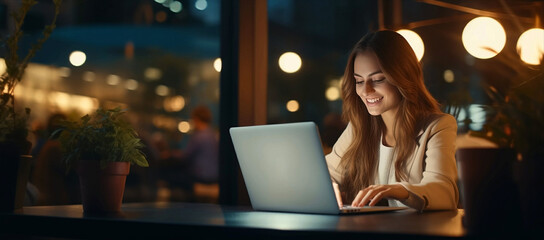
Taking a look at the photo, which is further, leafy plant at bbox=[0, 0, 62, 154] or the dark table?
leafy plant at bbox=[0, 0, 62, 154]

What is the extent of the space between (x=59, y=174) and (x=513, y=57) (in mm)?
3079

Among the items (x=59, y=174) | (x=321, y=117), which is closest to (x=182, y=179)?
(x=321, y=117)

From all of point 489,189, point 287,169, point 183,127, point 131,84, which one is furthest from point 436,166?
point 131,84

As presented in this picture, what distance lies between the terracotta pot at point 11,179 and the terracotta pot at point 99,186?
21 centimetres

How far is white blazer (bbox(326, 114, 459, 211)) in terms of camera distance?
163cm

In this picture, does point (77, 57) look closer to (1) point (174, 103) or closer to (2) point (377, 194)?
(1) point (174, 103)

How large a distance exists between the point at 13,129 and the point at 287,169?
2.82 feet

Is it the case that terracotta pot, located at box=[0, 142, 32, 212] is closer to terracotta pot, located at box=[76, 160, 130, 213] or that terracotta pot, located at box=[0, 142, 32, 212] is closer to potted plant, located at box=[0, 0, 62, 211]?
potted plant, located at box=[0, 0, 62, 211]

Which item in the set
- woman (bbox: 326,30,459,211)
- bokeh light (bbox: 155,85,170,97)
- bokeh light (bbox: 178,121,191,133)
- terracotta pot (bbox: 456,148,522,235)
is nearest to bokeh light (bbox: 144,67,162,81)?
bokeh light (bbox: 155,85,170,97)

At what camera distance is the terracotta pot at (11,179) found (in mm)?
1542

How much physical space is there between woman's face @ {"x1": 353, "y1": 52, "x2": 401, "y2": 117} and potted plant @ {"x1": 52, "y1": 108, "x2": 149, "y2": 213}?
953mm

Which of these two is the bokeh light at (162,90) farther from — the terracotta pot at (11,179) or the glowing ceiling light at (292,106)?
the terracotta pot at (11,179)

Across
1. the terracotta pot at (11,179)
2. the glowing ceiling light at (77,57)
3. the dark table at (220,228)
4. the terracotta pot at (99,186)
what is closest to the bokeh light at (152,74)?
the glowing ceiling light at (77,57)

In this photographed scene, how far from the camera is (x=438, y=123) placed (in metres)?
2.00
